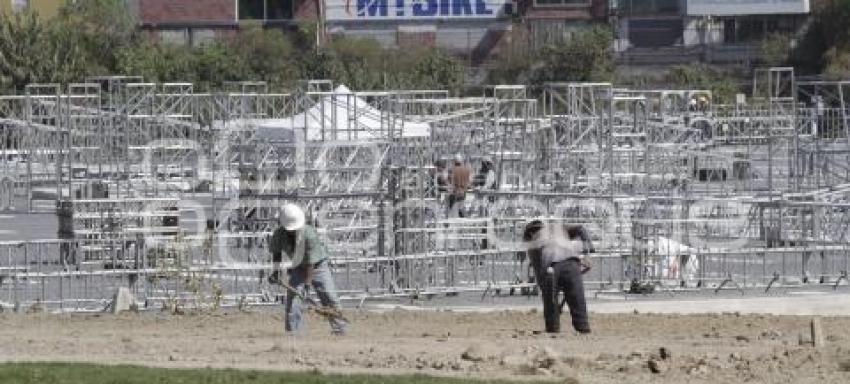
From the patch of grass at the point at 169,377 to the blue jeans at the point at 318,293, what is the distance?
4192 mm

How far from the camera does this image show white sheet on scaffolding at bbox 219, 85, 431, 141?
3575 centimetres

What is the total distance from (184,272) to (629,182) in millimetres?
15959

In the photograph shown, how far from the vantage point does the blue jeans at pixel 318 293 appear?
21109mm

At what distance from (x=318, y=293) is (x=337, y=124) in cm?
1696

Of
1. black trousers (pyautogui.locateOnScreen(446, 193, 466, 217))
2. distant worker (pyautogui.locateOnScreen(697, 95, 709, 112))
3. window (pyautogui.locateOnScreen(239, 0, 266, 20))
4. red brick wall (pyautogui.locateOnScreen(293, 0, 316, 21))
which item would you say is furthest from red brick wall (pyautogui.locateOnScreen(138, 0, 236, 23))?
black trousers (pyautogui.locateOnScreen(446, 193, 466, 217))

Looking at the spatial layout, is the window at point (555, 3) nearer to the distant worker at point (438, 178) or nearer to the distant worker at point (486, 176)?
the distant worker at point (486, 176)

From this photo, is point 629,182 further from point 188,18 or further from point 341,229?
point 188,18

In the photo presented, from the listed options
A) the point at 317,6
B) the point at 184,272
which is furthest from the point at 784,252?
the point at 317,6

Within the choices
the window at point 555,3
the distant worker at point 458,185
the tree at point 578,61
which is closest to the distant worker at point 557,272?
the distant worker at point 458,185

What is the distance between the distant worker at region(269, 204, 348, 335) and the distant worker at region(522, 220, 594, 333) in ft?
6.53

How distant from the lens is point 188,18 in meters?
78.6

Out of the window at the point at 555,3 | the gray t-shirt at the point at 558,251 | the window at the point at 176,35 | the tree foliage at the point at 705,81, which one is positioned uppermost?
the window at the point at 555,3

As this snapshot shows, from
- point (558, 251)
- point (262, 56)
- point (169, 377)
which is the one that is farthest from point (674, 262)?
point (262, 56)

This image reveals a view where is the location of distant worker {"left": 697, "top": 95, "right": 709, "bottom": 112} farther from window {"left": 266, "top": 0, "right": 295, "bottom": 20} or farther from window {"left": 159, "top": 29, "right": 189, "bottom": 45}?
window {"left": 159, "top": 29, "right": 189, "bottom": 45}
